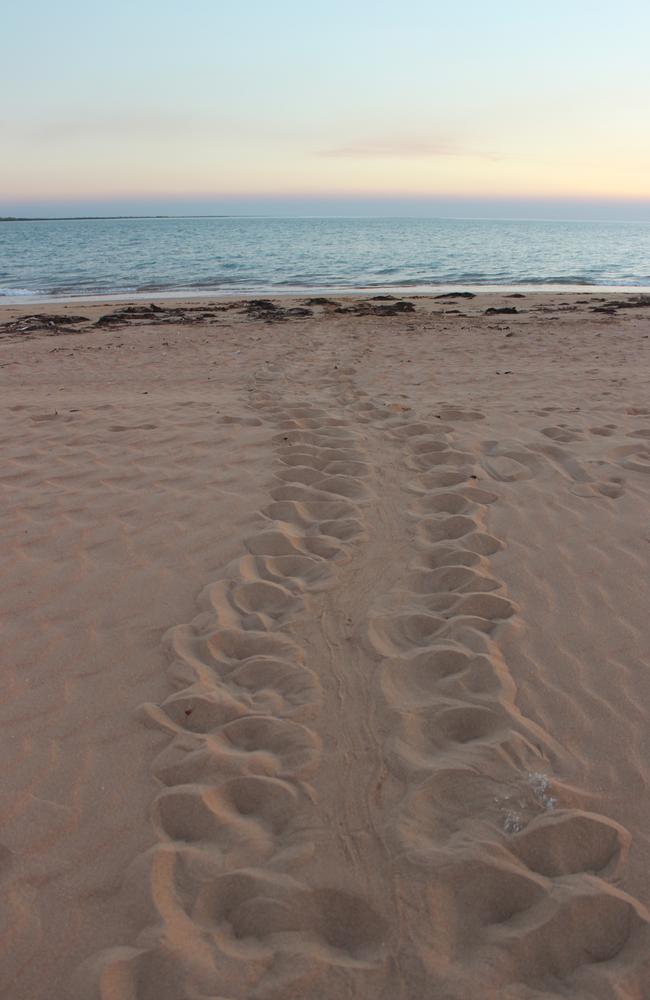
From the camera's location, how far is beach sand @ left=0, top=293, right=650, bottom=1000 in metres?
1.49

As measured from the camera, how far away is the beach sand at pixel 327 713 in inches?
58.6

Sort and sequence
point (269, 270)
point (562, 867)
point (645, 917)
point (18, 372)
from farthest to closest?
point (269, 270) → point (18, 372) → point (562, 867) → point (645, 917)

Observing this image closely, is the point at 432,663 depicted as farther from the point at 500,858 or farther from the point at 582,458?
the point at 582,458

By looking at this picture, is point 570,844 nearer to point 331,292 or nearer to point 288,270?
point 331,292

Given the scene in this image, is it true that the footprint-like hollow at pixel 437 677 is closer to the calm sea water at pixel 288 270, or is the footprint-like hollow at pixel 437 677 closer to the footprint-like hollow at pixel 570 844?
the footprint-like hollow at pixel 570 844

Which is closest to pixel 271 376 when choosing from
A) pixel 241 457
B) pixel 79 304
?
pixel 241 457

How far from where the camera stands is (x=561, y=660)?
8.05 feet

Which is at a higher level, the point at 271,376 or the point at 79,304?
the point at 79,304

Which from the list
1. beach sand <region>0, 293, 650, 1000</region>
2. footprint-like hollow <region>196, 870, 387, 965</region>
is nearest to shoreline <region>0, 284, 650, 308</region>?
beach sand <region>0, 293, 650, 1000</region>

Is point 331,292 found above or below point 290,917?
above

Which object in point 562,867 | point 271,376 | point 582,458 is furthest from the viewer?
point 271,376

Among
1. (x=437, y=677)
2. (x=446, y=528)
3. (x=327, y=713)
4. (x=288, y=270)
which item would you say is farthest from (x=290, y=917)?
(x=288, y=270)

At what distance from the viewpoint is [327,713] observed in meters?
2.21

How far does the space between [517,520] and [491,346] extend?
6377 mm
